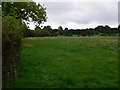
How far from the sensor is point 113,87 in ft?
13.5

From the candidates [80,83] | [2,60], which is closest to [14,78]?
[2,60]

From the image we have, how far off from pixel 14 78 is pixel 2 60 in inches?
55.1

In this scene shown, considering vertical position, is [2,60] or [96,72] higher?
[2,60]

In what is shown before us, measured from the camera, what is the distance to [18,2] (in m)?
14.5

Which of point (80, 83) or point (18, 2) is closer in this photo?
point (80, 83)

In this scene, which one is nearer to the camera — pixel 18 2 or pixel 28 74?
pixel 28 74

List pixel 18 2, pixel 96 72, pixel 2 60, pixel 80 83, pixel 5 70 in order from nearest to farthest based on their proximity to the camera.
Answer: pixel 2 60 → pixel 5 70 → pixel 80 83 → pixel 96 72 → pixel 18 2

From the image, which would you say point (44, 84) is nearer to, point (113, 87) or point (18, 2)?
point (113, 87)

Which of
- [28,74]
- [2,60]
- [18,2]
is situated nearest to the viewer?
[2,60]

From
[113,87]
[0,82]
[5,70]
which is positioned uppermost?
[5,70]

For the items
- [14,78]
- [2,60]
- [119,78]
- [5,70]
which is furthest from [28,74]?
[119,78]

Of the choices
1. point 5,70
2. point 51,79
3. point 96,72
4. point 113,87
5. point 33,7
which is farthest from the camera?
point 33,7

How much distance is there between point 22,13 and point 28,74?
45.0ft

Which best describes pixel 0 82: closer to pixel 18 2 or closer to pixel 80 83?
pixel 80 83
